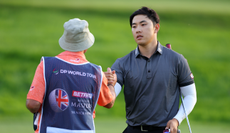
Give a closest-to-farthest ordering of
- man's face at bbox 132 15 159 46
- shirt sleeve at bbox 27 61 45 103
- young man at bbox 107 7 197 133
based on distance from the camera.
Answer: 1. shirt sleeve at bbox 27 61 45 103
2. young man at bbox 107 7 197 133
3. man's face at bbox 132 15 159 46

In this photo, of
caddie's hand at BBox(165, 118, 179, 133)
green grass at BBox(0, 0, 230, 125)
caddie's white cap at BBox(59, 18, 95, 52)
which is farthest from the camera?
green grass at BBox(0, 0, 230, 125)

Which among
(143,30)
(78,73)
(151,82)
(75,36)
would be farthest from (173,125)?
(75,36)

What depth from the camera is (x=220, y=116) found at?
14.6 meters

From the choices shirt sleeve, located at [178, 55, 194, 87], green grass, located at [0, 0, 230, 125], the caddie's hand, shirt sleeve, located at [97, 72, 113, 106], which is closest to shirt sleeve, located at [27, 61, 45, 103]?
shirt sleeve, located at [97, 72, 113, 106]

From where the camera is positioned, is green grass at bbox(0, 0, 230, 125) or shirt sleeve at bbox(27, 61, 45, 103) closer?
shirt sleeve at bbox(27, 61, 45, 103)

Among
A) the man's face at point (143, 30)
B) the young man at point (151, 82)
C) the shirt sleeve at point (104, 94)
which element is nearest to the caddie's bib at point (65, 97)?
the shirt sleeve at point (104, 94)

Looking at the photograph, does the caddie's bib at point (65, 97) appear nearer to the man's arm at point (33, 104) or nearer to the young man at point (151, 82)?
the man's arm at point (33, 104)

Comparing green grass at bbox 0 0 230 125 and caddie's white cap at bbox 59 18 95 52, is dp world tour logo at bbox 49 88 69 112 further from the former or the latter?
green grass at bbox 0 0 230 125

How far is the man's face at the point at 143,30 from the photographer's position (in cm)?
352

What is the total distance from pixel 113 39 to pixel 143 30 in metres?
17.6

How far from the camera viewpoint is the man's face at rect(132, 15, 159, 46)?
3.52 m

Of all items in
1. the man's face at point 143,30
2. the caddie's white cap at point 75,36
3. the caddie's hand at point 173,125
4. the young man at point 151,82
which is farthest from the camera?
the man's face at point 143,30

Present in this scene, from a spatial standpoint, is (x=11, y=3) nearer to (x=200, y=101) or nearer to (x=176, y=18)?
(x=176, y=18)

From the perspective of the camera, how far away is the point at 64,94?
2.51 meters
